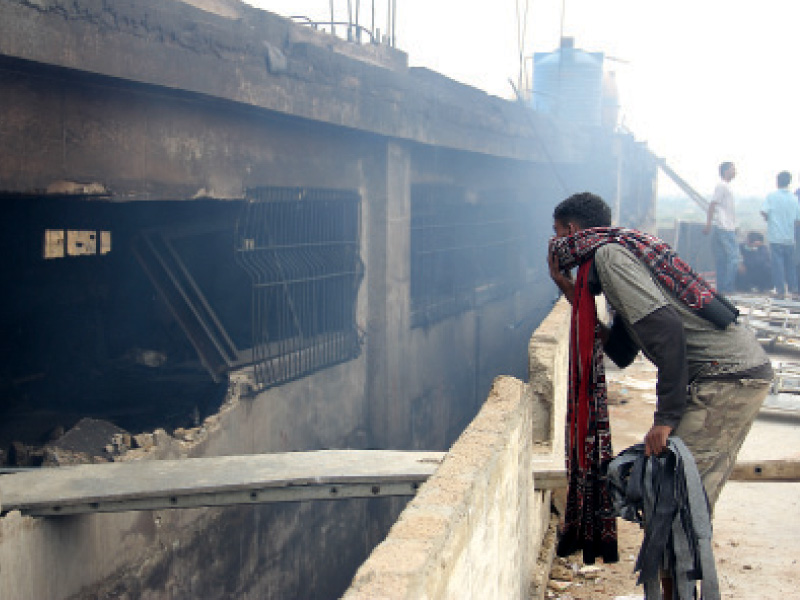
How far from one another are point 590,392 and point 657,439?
0.40 meters

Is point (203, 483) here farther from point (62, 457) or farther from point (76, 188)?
point (76, 188)

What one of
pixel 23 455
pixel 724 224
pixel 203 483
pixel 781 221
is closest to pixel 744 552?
pixel 203 483

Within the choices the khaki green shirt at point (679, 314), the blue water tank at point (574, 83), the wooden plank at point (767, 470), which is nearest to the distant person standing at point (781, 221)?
the blue water tank at point (574, 83)

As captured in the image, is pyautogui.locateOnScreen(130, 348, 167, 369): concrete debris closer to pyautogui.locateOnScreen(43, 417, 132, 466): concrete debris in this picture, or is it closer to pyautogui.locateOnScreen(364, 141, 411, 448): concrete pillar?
pyautogui.locateOnScreen(43, 417, 132, 466): concrete debris

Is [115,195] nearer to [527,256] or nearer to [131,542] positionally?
[131,542]

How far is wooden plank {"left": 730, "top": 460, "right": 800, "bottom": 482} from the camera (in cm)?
473

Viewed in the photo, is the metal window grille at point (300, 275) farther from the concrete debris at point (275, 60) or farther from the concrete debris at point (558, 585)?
the concrete debris at point (558, 585)

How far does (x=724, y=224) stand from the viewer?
1185 cm

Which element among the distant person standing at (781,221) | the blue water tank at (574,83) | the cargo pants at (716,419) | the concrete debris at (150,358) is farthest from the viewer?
the blue water tank at (574,83)

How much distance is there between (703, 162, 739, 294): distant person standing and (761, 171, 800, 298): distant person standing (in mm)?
1487

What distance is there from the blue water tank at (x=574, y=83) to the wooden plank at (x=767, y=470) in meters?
16.4

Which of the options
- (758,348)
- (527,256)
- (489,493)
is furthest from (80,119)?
(527,256)

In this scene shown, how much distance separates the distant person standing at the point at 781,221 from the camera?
43.7ft

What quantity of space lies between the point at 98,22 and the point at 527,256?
44.0 ft
